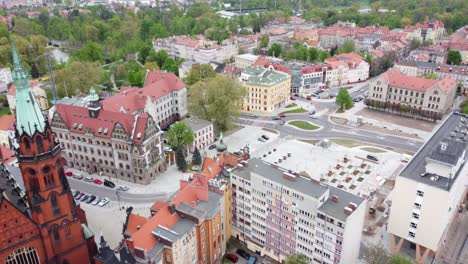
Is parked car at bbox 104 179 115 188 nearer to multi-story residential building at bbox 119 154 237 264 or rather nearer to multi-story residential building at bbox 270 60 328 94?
multi-story residential building at bbox 119 154 237 264

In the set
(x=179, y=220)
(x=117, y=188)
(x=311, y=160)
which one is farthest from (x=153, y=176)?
(x=311, y=160)

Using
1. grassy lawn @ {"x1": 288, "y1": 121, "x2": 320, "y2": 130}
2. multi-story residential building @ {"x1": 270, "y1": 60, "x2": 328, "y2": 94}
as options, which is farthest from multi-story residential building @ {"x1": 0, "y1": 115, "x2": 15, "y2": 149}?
multi-story residential building @ {"x1": 270, "y1": 60, "x2": 328, "y2": 94}

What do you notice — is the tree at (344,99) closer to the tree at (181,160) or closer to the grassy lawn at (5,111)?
the tree at (181,160)

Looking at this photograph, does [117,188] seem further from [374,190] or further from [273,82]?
[273,82]

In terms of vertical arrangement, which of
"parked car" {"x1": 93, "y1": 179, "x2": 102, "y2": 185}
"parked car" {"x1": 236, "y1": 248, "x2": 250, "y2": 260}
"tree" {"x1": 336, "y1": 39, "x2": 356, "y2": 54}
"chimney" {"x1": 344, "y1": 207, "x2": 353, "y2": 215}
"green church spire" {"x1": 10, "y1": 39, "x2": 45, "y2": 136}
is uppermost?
"green church spire" {"x1": 10, "y1": 39, "x2": 45, "y2": 136}

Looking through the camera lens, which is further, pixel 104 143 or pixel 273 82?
pixel 273 82

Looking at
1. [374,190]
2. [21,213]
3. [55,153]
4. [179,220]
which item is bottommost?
[374,190]
